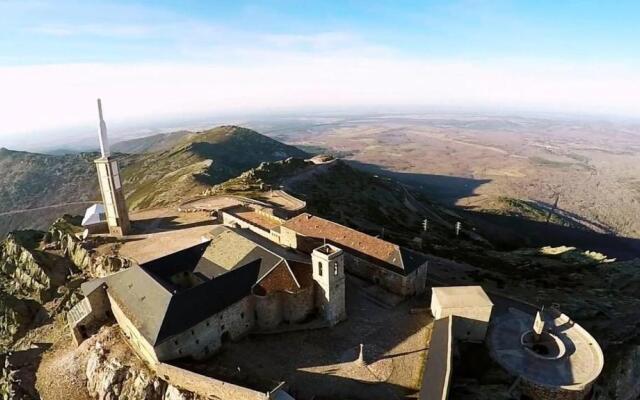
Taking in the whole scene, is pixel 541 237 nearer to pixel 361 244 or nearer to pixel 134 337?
pixel 361 244

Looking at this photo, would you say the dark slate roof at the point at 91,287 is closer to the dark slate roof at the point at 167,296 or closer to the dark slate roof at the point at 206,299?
the dark slate roof at the point at 167,296

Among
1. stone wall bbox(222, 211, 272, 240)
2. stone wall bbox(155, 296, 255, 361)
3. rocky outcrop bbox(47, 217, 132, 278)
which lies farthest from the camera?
stone wall bbox(222, 211, 272, 240)

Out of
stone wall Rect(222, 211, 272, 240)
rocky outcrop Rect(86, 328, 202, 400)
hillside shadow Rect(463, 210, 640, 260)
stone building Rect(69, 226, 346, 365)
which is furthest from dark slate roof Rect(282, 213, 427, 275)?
hillside shadow Rect(463, 210, 640, 260)

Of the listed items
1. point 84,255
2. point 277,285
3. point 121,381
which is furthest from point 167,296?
point 84,255

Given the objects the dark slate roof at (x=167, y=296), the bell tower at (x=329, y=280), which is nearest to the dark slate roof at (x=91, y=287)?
the dark slate roof at (x=167, y=296)

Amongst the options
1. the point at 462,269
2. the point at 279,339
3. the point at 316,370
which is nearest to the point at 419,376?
the point at 316,370

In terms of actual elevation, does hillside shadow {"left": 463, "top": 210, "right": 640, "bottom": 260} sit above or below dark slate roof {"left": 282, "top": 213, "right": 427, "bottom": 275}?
below

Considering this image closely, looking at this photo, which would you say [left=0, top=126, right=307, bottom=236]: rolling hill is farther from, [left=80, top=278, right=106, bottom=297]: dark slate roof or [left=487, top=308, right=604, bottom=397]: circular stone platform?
[left=487, top=308, right=604, bottom=397]: circular stone platform
